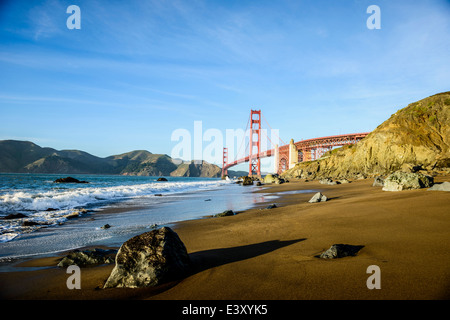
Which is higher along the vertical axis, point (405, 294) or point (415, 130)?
point (415, 130)

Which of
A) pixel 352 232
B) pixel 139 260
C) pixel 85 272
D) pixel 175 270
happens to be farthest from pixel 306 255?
pixel 85 272

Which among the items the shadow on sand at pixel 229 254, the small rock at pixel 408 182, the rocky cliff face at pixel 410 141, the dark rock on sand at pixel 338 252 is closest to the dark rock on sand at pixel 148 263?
the shadow on sand at pixel 229 254

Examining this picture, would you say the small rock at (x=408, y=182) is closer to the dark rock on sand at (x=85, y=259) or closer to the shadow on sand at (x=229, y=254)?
the shadow on sand at (x=229, y=254)


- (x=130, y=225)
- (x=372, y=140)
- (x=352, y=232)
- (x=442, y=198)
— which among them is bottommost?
(x=130, y=225)

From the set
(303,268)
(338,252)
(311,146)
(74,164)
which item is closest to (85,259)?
(303,268)

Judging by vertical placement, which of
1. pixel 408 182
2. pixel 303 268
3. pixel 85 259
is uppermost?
pixel 408 182

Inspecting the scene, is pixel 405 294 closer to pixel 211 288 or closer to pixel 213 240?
pixel 211 288

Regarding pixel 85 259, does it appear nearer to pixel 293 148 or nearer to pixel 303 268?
pixel 303 268
